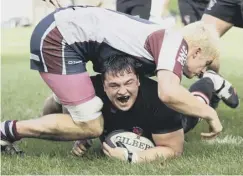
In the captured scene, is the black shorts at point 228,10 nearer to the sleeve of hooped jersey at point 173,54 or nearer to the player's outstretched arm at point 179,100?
the sleeve of hooped jersey at point 173,54

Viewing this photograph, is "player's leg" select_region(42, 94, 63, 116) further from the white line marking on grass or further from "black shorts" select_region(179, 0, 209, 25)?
"black shorts" select_region(179, 0, 209, 25)

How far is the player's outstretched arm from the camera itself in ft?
13.6

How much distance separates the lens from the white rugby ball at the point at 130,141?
464cm

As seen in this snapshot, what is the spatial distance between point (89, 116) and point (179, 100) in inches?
26.0

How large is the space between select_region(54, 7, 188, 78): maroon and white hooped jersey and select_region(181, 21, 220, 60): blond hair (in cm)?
10

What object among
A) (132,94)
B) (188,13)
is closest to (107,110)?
(132,94)

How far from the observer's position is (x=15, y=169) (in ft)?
13.9

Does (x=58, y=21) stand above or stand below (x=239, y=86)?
above

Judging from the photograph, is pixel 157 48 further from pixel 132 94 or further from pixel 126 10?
pixel 126 10

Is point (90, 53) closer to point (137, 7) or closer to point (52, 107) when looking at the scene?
point (52, 107)

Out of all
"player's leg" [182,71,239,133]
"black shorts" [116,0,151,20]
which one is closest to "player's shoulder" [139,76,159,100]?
"player's leg" [182,71,239,133]

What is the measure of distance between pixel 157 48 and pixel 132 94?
0.40 meters

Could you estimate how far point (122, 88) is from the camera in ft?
14.7

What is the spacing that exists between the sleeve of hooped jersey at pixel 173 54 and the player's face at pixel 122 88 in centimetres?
30
